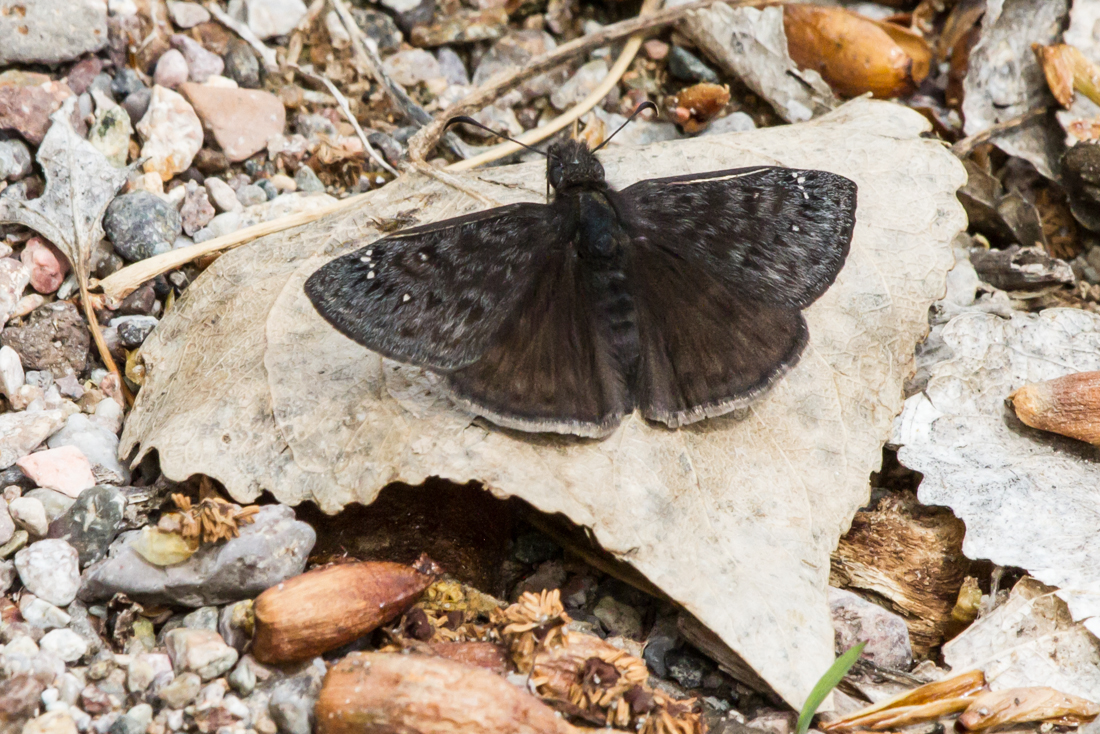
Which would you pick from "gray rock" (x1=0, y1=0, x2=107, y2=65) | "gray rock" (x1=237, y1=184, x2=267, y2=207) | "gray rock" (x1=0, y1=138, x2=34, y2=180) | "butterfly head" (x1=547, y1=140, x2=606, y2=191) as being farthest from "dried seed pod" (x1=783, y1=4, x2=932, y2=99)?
"gray rock" (x1=0, y1=138, x2=34, y2=180)

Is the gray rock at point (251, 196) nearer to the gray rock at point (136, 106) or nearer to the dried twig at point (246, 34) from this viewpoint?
the gray rock at point (136, 106)

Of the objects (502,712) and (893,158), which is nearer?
(502,712)

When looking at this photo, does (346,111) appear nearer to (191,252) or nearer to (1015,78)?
(191,252)

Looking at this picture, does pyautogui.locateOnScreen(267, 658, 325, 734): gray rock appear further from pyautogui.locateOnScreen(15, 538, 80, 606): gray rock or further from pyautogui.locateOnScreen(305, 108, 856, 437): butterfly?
pyautogui.locateOnScreen(305, 108, 856, 437): butterfly

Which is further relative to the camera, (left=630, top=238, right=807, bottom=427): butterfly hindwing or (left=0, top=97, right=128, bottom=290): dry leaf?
(left=0, top=97, right=128, bottom=290): dry leaf

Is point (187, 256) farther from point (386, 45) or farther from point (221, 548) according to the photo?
point (386, 45)

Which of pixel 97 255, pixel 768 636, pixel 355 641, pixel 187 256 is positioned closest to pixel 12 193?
pixel 97 255

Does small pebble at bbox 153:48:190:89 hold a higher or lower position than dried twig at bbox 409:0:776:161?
higher
